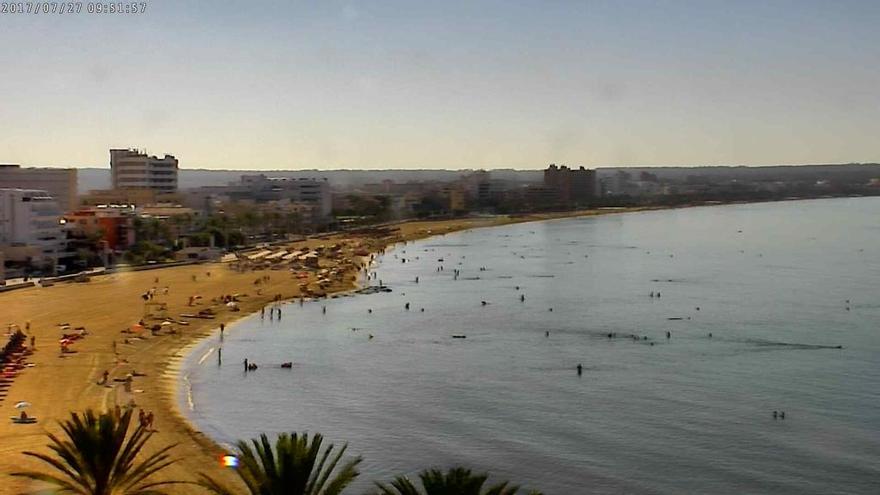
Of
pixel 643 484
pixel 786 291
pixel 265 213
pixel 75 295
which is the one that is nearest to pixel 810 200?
pixel 265 213

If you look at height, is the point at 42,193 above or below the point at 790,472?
above

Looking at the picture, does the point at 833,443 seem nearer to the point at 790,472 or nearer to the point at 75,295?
the point at 790,472

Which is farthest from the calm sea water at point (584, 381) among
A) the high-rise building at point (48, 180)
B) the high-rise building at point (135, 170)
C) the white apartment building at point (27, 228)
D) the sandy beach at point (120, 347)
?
the high-rise building at point (135, 170)

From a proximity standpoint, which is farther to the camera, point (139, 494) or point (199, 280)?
point (199, 280)

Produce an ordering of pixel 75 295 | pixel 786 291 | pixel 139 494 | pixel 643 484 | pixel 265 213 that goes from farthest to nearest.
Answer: pixel 265 213 < pixel 786 291 < pixel 75 295 < pixel 643 484 < pixel 139 494

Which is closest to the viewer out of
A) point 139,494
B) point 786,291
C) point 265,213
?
point 139,494

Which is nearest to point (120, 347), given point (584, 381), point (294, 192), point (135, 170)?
point (584, 381)

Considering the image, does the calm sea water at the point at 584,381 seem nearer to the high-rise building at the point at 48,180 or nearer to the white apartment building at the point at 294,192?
the high-rise building at the point at 48,180

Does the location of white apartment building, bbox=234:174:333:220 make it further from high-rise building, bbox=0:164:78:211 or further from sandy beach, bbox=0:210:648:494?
sandy beach, bbox=0:210:648:494
